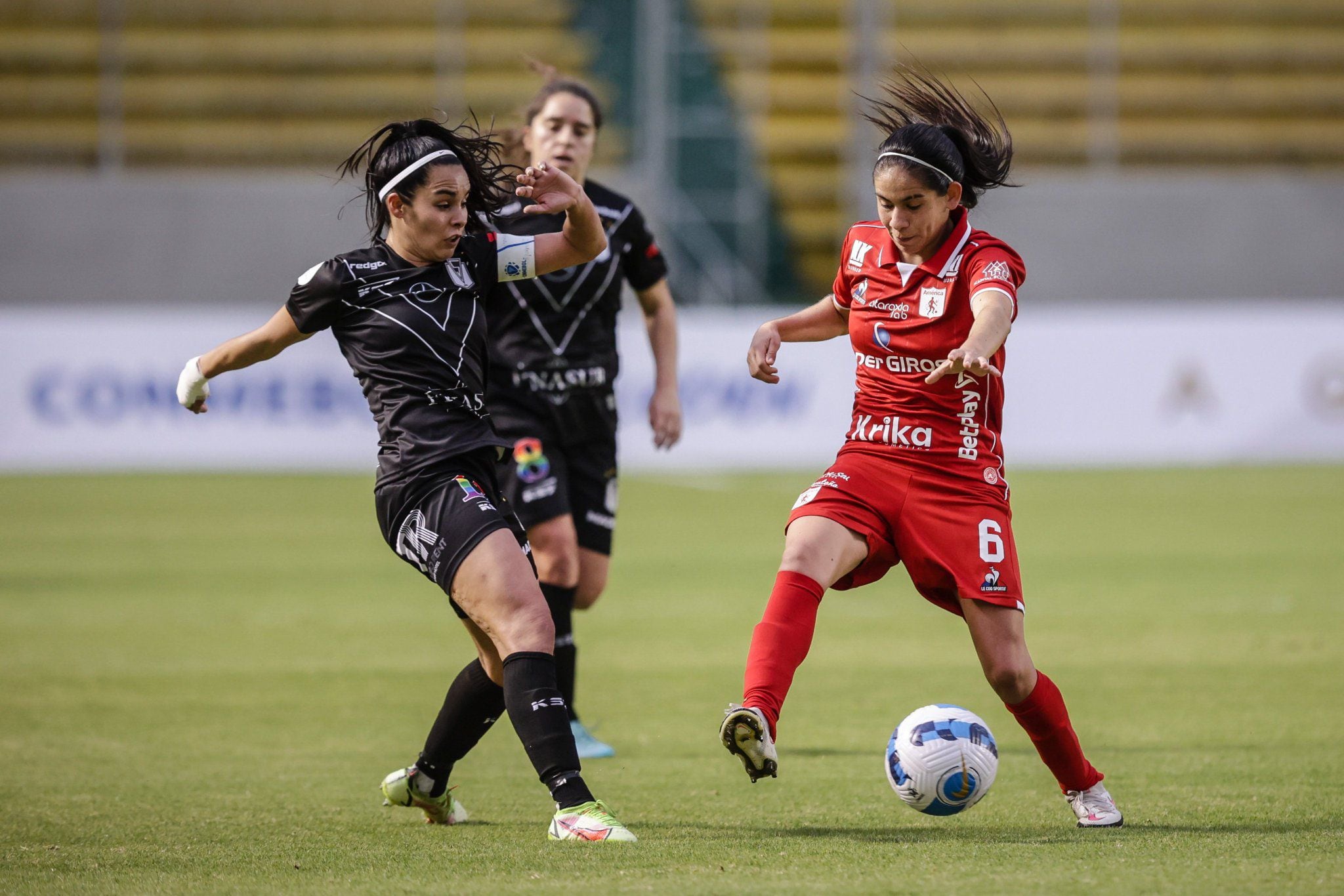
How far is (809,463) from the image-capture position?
1731 centimetres

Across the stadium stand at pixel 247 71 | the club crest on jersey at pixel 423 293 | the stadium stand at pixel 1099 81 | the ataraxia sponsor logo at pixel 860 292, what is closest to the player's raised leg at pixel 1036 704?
the ataraxia sponsor logo at pixel 860 292

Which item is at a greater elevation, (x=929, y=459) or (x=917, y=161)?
(x=917, y=161)

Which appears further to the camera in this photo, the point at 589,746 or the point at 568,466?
the point at 568,466

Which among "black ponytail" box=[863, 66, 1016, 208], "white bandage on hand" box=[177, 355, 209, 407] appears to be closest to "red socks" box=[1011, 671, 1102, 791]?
"black ponytail" box=[863, 66, 1016, 208]

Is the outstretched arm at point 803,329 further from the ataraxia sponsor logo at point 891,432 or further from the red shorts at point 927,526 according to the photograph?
the red shorts at point 927,526

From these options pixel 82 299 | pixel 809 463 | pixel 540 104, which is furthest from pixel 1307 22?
pixel 540 104

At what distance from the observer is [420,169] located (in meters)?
4.59

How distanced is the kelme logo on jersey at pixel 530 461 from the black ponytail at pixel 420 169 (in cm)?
132

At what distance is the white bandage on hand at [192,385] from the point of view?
15.6ft

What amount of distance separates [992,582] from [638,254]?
244 centimetres

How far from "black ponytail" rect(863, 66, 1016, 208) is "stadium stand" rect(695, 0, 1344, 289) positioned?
690 inches

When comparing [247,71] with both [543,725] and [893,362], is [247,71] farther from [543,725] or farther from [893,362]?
[543,725]

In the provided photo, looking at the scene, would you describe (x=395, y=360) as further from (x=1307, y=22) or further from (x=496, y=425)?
(x=1307, y=22)

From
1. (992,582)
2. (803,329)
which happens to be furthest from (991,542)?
(803,329)
